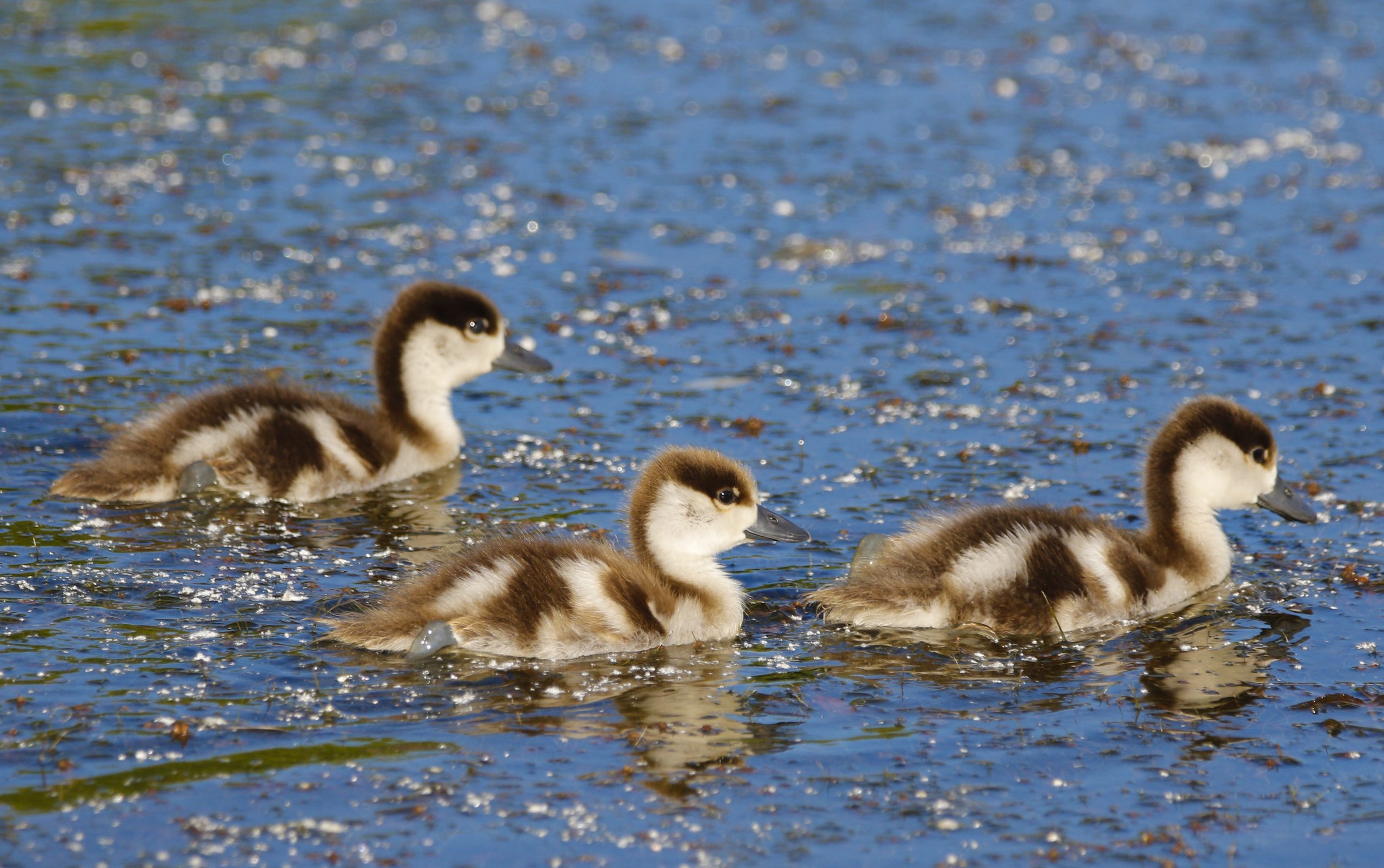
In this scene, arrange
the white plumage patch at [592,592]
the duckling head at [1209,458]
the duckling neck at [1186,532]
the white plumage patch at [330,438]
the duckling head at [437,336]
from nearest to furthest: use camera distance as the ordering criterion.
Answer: the white plumage patch at [592,592]
the duckling neck at [1186,532]
the duckling head at [1209,458]
the white plumage patch at [330,438]
the duckling head at [437,336]

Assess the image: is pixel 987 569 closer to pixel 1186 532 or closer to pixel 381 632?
pixel 1186 532

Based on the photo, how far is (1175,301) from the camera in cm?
1294

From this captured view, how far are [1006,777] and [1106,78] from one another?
1529 cm

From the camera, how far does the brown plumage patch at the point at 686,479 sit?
7559 mm

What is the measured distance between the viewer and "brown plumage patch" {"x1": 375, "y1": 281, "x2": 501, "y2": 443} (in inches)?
392

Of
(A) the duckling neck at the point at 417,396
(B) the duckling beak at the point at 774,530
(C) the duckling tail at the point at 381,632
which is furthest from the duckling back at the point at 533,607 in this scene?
(A) the duckling neck at the point at 417,396

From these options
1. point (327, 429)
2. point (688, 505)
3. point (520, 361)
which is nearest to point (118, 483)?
point (327, 429)

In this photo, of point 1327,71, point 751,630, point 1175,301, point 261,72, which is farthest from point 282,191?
point 1327,71

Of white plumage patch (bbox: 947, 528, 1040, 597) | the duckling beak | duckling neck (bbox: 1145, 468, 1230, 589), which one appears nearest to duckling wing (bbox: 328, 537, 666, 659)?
the duckling beak

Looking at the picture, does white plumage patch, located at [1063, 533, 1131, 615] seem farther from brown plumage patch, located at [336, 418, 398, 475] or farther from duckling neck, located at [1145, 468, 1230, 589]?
brown plumage patch, located at [336, 418, 398, 475]

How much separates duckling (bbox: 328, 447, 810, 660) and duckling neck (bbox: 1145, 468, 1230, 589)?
5.98 feet

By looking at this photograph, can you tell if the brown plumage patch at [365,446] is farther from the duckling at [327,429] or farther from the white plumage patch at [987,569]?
the white plumage patch at [987,569]

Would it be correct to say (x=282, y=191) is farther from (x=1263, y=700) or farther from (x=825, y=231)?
(x=1263, y=700)

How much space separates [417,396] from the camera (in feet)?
32.7
